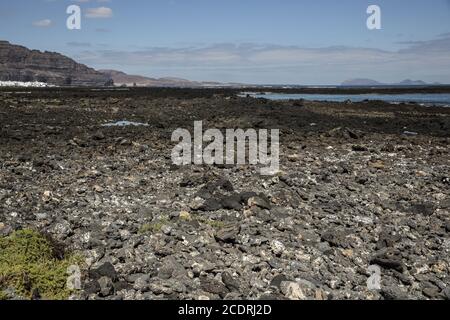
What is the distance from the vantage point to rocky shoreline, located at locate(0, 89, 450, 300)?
8820 millimetres

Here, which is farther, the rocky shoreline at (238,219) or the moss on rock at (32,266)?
the rocky shoreline at (238,219)

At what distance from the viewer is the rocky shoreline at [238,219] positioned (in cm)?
882

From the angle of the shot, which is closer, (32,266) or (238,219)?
(32,266)

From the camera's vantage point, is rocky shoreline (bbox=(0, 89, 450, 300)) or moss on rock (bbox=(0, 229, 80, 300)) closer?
moss on rock (bbox=(0, 229, 80, 300))

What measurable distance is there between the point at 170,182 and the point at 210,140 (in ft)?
32.2

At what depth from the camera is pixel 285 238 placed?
10773 mm

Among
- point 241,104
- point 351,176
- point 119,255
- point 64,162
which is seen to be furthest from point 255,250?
point 241,104

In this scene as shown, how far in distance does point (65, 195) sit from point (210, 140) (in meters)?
12.8

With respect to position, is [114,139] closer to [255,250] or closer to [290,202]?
[290,202]

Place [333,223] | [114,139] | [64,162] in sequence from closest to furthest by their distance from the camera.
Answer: [333,223], [64,162], [114,139]

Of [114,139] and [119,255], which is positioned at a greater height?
[114,139]

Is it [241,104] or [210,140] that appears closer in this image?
[210,140]

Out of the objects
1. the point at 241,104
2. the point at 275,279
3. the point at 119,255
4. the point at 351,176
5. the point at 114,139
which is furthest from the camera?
the point at 241,104

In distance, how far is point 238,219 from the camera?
1195 cm
